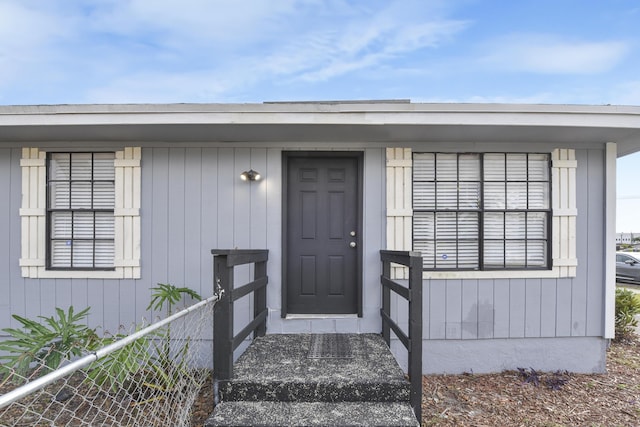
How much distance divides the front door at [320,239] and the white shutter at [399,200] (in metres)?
0.37

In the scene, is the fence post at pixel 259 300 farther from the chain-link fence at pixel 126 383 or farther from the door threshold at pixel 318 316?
the chain-link fence at pixel 126 383

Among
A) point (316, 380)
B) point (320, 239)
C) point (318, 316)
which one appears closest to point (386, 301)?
point (318, 316)

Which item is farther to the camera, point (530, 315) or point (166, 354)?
point (530, 315)

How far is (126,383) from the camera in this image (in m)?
2.99

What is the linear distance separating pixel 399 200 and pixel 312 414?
2190 millimetres

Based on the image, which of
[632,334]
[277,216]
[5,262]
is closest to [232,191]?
[277,216]

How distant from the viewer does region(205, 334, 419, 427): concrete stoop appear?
2141 millimetres

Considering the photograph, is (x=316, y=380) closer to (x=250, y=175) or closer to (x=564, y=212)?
(x=250, y=175)

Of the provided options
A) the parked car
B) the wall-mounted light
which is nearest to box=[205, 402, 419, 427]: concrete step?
the wall-mounted light

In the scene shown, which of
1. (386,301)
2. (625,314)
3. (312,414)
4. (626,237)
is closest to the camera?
(312,414)

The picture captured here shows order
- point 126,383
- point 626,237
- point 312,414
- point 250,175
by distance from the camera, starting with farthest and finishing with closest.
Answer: point 626,237 < point 250,175 < point 126,383 < point 312,414

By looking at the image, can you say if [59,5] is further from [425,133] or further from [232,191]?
[425,133]

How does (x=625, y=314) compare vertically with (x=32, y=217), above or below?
below

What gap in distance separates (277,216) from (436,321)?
6.70 feet
